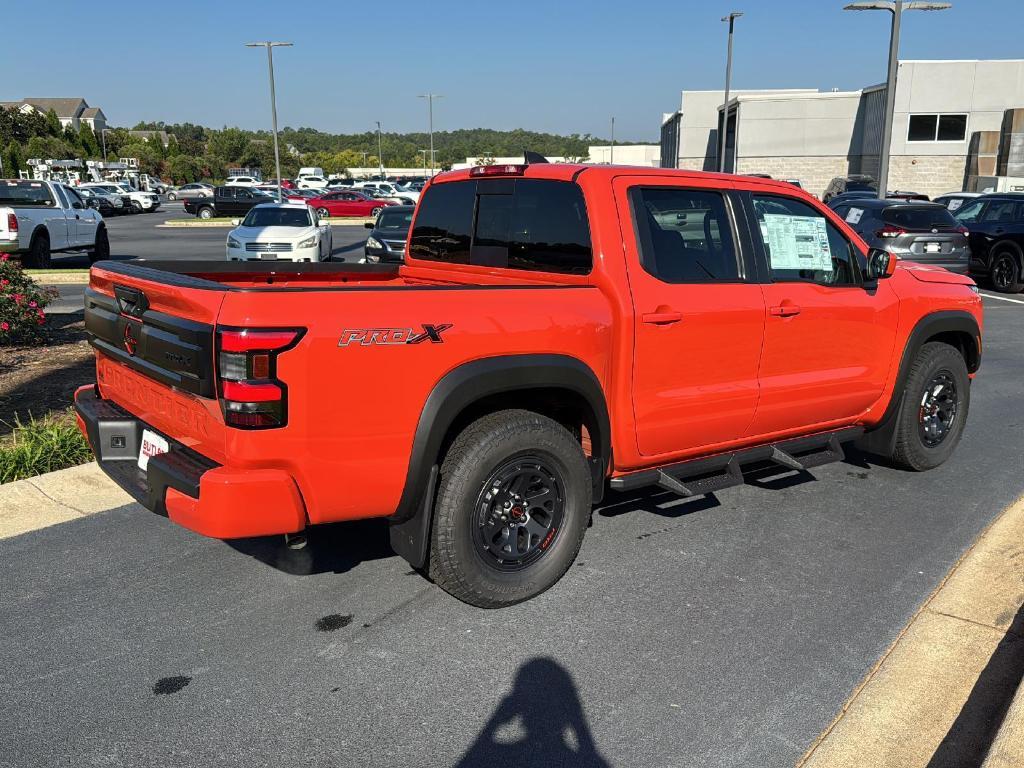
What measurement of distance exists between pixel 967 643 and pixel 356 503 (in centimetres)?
260

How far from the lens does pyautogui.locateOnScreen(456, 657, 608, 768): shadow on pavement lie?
110 inches

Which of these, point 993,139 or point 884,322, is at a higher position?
point 993,139

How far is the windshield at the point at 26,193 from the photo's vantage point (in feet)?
53.7

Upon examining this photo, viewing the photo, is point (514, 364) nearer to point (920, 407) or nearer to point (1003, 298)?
point (920, 407)

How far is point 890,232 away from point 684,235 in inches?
452

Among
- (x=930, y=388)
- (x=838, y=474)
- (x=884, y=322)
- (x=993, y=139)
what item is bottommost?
(x=838, y=474)

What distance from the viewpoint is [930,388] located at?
18.7ft

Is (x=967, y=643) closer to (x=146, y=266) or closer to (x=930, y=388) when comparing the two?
(x=930, y=388)

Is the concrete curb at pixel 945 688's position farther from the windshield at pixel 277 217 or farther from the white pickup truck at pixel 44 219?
the windshield at pixel 277 217

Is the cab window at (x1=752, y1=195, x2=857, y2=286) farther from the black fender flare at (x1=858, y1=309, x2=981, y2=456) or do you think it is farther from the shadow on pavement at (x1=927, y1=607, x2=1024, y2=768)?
the shadow on pavement at (x1=927, y1=607, x2=1024, y2=768)

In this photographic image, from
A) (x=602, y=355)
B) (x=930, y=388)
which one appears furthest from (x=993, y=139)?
(x=602, y=355)

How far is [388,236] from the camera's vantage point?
1686 centimetres

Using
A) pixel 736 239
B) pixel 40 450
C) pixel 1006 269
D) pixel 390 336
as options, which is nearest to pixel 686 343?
pixel 736 239

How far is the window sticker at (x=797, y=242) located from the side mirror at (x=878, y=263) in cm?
26
